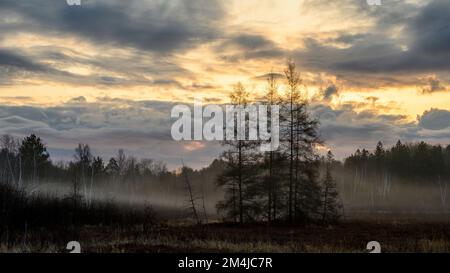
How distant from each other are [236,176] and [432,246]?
23946 millimetres

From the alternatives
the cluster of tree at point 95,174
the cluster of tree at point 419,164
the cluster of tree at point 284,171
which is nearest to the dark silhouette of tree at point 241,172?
the cluster of tree at point 284,171

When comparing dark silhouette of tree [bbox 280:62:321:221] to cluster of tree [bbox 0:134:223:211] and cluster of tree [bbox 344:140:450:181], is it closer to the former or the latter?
cluster of tree [bbox 0:134:223:211]

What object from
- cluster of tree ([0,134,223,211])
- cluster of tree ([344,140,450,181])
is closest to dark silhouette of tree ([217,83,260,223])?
cluster of tree ([0,134,223,211])

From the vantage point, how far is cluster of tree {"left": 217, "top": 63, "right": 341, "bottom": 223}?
131ft

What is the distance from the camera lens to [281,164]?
41.3 metres

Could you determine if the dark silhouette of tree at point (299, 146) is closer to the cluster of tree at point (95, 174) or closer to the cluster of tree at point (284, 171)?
the cluster of tree at point (284, 171)

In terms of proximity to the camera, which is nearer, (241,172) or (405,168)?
(241,172)

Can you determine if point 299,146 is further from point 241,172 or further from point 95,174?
point 95,174

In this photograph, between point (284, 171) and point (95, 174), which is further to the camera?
point (95, 174)

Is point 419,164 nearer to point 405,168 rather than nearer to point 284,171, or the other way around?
point 405,168

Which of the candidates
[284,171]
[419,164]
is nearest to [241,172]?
[284,171]

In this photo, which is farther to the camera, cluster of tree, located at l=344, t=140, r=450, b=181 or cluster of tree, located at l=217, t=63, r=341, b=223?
cluster of tree, located at l=344, t=140, r=450, b=181

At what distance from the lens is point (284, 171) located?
138 ft
